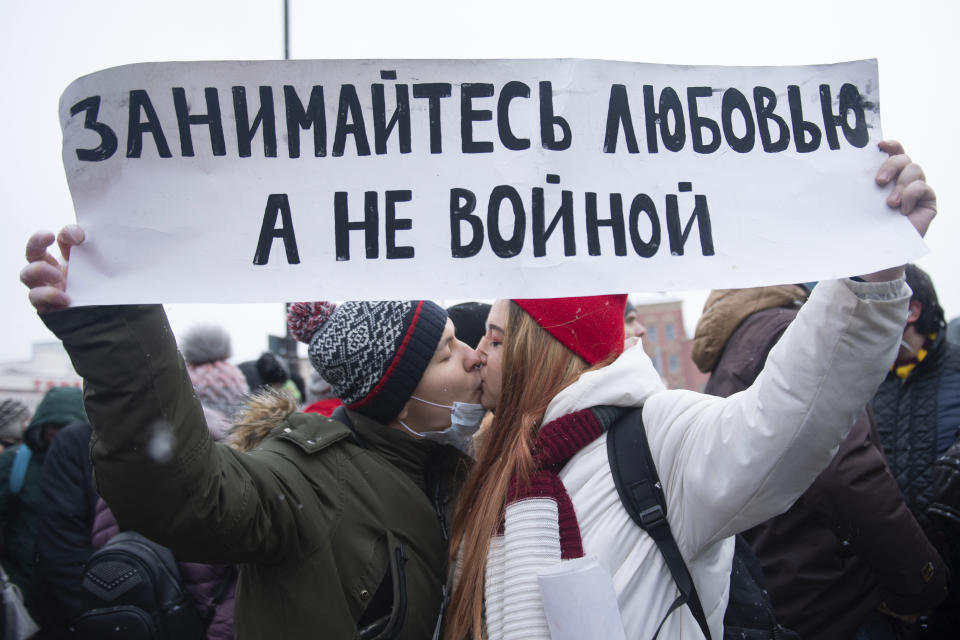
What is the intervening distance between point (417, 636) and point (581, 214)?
47.0 inches

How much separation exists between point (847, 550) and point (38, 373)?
103 feet

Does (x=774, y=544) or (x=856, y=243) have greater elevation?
(x=856, y=243)

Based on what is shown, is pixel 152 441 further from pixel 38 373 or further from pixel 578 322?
pixel 38 373

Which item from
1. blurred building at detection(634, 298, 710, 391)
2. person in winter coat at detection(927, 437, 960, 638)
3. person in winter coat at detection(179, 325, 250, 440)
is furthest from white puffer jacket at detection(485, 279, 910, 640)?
blurred building at detection(634, 298, 710, 391)

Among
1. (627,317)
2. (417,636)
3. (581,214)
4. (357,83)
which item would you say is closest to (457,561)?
(417,636)

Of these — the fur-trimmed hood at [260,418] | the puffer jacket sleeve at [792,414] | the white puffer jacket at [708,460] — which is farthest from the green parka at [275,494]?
the puffer jacket sleeve at [792,414]

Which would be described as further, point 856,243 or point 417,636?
point 417,636

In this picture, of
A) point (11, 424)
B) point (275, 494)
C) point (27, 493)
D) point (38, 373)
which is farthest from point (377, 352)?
point (38, 373)

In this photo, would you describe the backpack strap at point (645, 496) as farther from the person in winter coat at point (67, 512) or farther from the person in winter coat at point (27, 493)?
the person in winter coat at point (27, 493)

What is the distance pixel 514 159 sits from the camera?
146 centimetres

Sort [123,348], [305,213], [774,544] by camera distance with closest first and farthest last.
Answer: [123,348] → [305,213] → [774,544]

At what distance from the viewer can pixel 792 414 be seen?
1.31 meters

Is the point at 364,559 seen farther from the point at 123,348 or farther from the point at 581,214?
the point at 581,214

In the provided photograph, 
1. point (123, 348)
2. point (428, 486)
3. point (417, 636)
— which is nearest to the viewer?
point (123, 348)
